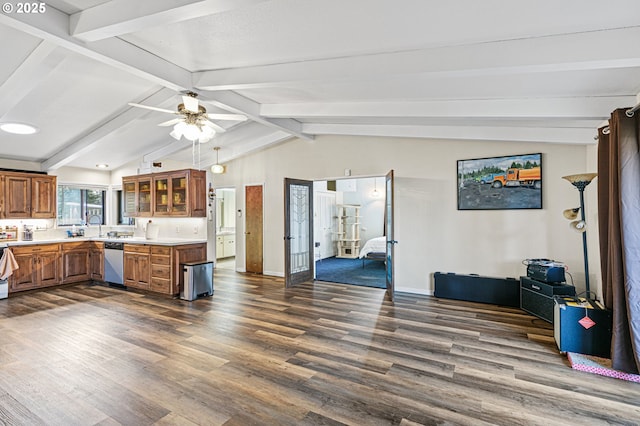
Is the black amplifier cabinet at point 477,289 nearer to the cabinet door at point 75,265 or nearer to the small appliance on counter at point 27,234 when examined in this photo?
the cabinet door at point 75,265

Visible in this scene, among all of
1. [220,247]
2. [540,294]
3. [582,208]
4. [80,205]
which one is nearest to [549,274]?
[540,294]

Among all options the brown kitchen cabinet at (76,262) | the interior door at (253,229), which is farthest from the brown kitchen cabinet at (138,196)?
the interior door at (253,229)

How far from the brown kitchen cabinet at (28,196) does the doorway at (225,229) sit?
3649 mm

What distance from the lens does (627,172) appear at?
105 inches

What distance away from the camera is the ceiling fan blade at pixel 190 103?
339 centimetres

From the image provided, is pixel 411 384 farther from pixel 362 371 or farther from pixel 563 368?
pixel 563 368

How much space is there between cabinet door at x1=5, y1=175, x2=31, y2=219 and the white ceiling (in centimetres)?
117

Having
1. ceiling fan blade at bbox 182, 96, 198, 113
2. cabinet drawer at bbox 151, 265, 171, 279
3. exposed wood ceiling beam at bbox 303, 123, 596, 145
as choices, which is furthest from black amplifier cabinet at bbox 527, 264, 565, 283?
cabinet drawer at bbox 151, 265, 171, 279

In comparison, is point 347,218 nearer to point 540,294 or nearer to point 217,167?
point 217,167

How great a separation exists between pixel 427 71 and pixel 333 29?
0.88 m

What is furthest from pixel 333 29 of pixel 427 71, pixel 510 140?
pixel 510 140

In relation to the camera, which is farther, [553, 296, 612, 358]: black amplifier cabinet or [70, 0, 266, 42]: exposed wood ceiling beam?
[553, 296, 612, 358]: black amplifier cabinet

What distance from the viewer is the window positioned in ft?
23.0

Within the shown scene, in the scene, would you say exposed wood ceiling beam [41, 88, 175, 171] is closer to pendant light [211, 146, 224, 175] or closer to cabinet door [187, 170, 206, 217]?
cabinet door [187, 170, 206, 217]
